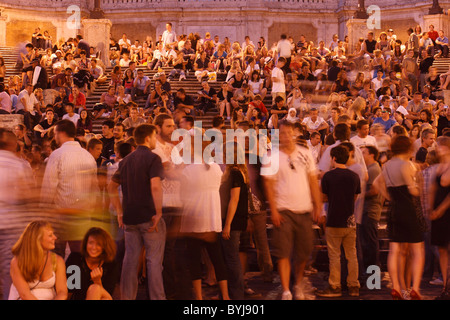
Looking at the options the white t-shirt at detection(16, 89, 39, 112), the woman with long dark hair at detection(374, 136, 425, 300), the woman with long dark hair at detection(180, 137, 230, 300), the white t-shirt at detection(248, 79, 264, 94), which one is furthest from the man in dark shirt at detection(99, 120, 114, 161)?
the white t-shirt at detection(248, 79, 264, 94)

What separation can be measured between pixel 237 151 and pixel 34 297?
112 inches

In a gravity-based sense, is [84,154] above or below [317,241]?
above

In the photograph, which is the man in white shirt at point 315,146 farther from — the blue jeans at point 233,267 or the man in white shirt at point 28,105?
the man in white shirt at point 28,105

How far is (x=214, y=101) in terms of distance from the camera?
1803 centimetres

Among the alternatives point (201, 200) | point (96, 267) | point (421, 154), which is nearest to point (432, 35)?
point (421, 154)

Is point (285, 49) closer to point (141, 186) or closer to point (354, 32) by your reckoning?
point (354, 32)

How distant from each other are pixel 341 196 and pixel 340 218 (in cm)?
26

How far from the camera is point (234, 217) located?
8.05 m

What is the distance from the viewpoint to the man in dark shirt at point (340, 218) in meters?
8.30

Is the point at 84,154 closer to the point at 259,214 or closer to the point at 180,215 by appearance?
the point at 180,215

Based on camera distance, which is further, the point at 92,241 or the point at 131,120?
the point at 131,120

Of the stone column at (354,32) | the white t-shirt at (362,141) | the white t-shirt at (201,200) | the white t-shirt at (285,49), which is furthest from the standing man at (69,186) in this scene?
the stone column at (354,32)

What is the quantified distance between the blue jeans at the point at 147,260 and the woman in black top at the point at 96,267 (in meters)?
0.40
